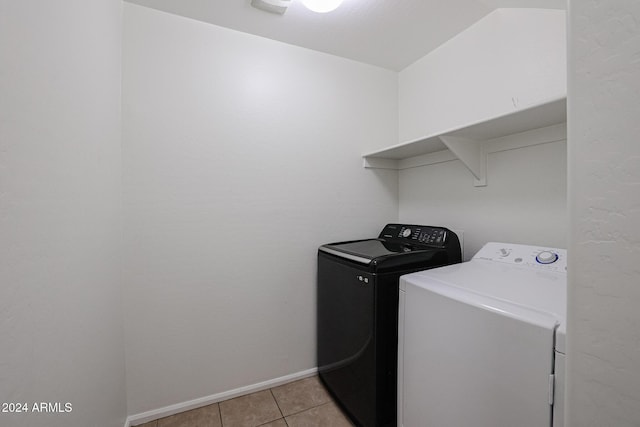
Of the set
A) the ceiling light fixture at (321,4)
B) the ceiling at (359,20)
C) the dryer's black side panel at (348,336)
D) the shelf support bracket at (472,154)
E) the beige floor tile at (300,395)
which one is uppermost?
the ceiling at (359,20)

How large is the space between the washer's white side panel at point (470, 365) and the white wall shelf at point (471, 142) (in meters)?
0.86

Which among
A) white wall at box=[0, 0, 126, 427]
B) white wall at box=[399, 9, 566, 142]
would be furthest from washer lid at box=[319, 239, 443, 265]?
white wall at box=[0, 0, 126, 427]

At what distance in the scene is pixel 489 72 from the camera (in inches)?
60.6

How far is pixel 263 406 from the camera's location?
5.14 feet

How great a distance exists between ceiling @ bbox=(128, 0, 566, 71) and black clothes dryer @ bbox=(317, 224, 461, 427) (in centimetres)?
131

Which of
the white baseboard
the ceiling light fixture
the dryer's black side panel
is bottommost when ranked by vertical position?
the white baseboard

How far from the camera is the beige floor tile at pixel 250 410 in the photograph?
4.76ft

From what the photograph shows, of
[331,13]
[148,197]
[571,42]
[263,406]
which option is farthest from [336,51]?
[263,406]

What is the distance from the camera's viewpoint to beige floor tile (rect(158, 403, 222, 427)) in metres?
1.44

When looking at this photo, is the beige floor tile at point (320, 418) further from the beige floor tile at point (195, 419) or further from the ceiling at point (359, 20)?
the ceiling at point (359, 20)

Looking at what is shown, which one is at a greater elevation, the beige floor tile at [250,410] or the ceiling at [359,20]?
the ceiling at [359,20]

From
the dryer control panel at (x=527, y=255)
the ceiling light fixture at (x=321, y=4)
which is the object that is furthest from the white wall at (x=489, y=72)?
the ceiling light fixture at (x=321, y=4)

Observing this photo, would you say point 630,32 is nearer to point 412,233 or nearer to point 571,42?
point 571,42

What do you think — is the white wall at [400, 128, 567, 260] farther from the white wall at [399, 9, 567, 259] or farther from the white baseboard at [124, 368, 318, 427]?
the white baseboard at [124, 368, 318, 427]
